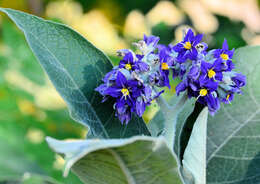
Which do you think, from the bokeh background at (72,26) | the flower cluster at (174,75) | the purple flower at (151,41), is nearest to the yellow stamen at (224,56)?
the flower cluster at (174,75)

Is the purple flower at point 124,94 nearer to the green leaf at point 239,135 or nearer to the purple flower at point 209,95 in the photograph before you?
the purple flower at point 209,95

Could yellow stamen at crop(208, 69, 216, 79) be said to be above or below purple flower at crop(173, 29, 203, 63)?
below

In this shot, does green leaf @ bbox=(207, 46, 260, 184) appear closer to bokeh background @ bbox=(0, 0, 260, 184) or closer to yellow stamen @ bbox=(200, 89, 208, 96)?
yellow stamen @ bbox=(200, 89, 208, 96)

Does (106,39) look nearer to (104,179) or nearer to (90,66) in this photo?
(90,66)

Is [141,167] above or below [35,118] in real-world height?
above

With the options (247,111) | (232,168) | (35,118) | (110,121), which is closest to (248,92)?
(247,111)

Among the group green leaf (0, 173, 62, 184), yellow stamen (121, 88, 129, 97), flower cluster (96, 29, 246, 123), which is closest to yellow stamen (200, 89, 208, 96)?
flower cluster (96, 29, 246, 123)
